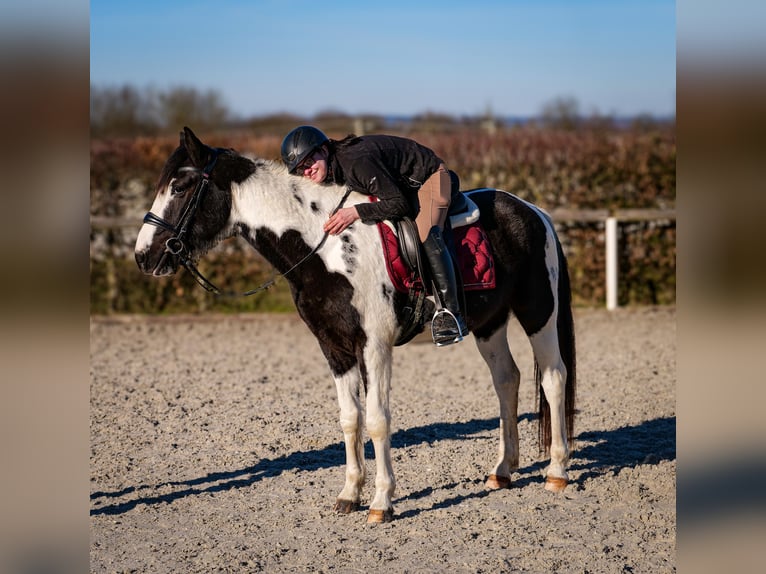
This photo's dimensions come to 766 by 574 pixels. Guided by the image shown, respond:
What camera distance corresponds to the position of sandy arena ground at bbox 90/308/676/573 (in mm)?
4152

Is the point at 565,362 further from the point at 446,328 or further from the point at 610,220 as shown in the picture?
the point at 610,220

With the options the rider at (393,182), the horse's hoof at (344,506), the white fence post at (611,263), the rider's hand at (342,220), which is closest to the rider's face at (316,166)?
the rider at (393,182)

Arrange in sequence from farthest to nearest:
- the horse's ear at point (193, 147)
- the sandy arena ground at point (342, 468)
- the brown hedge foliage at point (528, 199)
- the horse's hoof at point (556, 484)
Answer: the brown hedge foliage at point (528, 199) < the horse's hoof at point (556, 484) < the horse's ear at point (193, 147) < the sandy arena ground at point (342, 468)

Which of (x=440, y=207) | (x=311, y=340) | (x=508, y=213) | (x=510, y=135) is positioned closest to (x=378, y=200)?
(x=440, y=207)

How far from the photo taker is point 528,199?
11.8 metres

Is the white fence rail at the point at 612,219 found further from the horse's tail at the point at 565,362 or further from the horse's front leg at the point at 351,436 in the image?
the horse's front leg at the point at 351,436

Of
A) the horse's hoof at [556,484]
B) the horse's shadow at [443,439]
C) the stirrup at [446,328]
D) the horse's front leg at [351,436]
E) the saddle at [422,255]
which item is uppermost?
the saddle at [422,255]

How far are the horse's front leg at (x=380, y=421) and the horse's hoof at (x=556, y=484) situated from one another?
109cm

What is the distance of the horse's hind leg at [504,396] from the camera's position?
5.18 meters

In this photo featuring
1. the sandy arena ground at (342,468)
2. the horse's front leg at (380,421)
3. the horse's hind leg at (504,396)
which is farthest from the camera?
the horse's hind leg at (504,396)

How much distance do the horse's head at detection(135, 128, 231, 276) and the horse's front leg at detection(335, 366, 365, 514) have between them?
1133 millimetres

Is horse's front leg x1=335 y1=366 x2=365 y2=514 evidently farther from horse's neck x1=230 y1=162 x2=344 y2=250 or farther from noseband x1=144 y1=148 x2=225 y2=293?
noseband x1=144 y1=148 x2=225 y2=293

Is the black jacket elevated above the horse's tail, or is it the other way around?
the black jacket

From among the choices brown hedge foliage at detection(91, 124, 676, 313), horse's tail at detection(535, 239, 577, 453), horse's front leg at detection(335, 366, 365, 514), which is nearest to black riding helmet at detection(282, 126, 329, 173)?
horse's front leg at detection(335, 366, 365, 514)
